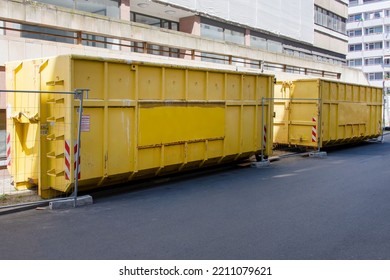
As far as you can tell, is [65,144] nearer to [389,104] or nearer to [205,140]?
[205,140]

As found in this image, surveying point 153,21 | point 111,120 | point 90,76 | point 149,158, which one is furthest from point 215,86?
point 153,21

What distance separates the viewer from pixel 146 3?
20.9 metres

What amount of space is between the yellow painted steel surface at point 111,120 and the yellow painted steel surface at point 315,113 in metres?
5.56

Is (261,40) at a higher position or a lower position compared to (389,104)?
higher

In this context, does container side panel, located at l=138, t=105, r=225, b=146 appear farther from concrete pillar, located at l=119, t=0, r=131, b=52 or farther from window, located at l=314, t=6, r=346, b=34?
window, located at l=314, t=6, r=346, b=34

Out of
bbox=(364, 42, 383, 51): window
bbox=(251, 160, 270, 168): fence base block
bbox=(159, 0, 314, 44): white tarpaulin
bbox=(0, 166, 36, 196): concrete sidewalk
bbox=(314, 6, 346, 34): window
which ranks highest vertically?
bbox=(364, 42, 383, 51): window

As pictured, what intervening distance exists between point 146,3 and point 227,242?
1740cm

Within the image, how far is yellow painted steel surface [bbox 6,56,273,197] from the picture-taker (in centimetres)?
809

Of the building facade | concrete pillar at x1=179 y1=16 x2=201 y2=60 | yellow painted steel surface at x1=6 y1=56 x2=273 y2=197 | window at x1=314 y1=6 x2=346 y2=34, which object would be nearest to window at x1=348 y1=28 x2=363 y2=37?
the building facade

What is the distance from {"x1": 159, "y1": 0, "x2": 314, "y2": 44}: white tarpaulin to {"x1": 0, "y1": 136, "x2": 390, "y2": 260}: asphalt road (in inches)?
595

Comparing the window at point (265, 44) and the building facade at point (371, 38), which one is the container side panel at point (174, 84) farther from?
the building facade at point (371, 38)

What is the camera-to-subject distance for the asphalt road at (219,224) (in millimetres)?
5328

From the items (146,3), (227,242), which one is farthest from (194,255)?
(146,3)

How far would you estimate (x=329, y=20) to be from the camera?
40438 millimetres
